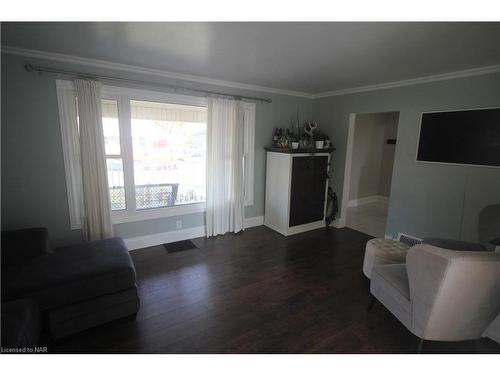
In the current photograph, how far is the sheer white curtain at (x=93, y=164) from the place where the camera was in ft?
8.50

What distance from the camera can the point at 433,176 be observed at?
3.09 metres

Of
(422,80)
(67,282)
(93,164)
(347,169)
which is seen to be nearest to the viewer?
(67,282)

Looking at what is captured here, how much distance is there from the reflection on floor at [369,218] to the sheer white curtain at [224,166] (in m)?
2.29

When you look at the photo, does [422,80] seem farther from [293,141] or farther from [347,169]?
[293,141]

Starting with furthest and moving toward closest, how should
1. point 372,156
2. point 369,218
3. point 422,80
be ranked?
1. point 372,156
2. point 369,218
3. point 422,80

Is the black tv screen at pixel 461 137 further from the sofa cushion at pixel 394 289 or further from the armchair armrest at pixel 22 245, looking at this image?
the armchair armrest at pixel 22 245

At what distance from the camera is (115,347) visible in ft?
5.57

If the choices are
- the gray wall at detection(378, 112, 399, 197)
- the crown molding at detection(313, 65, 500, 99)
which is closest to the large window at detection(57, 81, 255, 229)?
the crown molding at detection(313, 65, 500, 99)

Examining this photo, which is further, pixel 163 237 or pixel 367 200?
pixel 367 200

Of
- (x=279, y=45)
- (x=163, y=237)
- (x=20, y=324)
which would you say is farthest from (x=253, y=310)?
(x=279, y=45)

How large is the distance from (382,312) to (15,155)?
393 centimetres

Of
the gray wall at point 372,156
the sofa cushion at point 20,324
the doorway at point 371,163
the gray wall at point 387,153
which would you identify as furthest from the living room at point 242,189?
the gray wall at point 387,153

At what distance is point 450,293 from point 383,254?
1.01 meters
